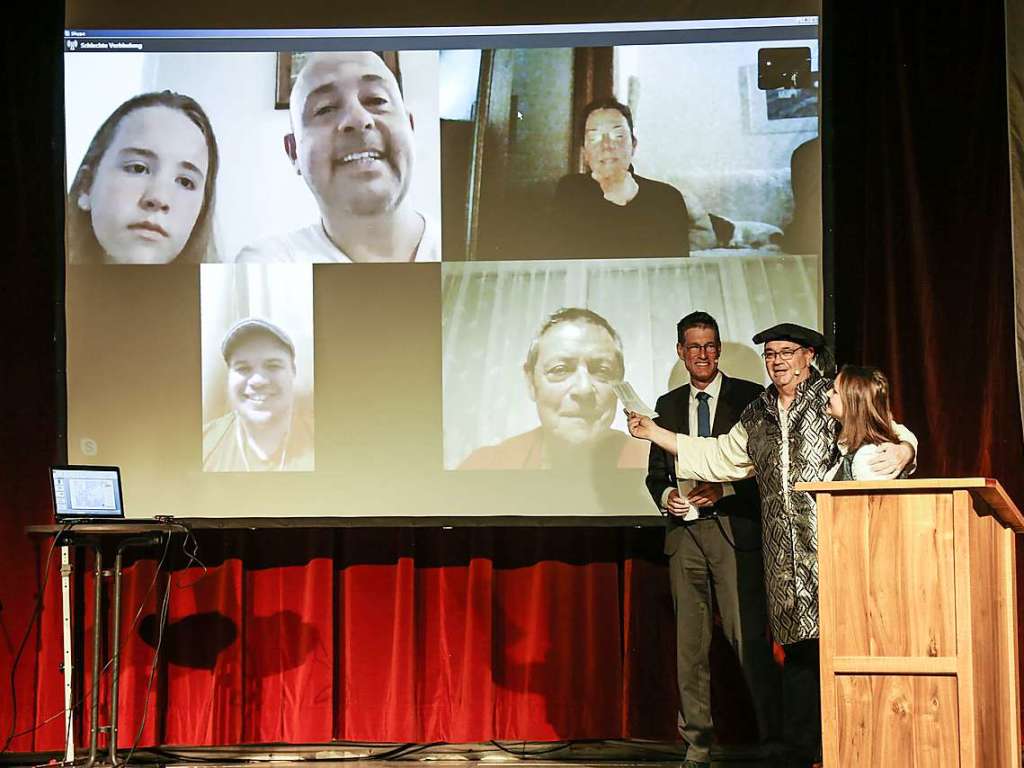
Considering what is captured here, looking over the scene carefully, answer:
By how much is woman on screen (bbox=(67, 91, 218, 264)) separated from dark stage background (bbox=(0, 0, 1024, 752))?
10.0 inches

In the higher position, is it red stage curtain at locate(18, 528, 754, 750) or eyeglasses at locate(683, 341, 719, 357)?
eyeglasses at locate(683, 341, 719, 357)

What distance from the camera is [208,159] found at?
5.05 meters

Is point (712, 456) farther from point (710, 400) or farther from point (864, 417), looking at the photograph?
point (864, 417)

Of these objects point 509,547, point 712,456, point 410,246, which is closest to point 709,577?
point 712,456

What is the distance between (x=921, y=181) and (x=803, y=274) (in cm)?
69

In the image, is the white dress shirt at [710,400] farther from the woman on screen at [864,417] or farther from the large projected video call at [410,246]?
the woman on screen at [864,417]

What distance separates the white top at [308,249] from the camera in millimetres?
5035

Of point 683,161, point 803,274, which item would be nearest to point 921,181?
point 803,274

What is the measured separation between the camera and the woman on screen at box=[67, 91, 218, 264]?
505 cm

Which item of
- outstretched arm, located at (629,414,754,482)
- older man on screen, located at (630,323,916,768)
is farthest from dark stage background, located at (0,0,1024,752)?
older man on screen, located at (630,323,916,768)

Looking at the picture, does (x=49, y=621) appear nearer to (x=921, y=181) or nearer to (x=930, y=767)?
(x=930, y=767)

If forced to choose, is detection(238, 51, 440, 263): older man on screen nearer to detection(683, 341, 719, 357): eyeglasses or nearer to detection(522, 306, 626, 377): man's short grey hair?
detection(522, 306, 626, 377): man's short grey hair

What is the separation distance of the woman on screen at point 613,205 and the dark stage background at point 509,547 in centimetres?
50

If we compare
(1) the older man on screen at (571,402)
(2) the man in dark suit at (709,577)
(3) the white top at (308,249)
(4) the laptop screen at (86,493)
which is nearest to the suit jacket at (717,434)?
(2) the man in dark suit at (709,577)
